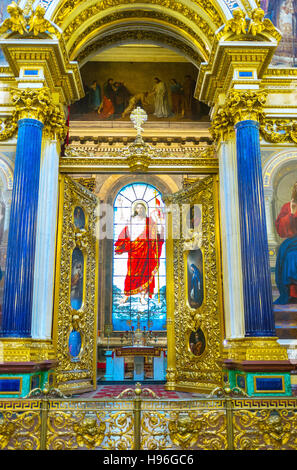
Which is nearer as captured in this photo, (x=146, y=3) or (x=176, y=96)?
(x=146, y=3)

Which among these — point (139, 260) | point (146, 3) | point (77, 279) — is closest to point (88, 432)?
point (77, 279)

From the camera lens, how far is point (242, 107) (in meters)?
8.25

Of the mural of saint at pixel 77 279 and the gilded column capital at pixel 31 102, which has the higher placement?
the gilded column capital at pixel 31 102

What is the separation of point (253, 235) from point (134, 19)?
5.90 metres

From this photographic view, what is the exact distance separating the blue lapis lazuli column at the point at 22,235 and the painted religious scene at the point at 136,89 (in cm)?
762

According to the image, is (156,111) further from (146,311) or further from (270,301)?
(270,301)

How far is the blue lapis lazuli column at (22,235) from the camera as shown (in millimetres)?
7281

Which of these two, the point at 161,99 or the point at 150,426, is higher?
the point at 161,99

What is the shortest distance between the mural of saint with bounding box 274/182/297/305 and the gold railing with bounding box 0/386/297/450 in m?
3.41

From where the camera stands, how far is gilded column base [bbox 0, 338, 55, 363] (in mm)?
6930

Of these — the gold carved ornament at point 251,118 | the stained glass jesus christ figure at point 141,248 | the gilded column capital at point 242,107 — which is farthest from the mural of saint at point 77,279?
the stained glass jesus christ figure at point 141,248

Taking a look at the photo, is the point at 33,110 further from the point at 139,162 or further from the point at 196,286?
the point at 196,286

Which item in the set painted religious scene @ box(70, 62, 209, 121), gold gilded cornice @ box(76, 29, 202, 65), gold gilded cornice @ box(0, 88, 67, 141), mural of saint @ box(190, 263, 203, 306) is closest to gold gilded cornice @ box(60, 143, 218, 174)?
gold gilded cornice @ box(0, 88, 67, 141)

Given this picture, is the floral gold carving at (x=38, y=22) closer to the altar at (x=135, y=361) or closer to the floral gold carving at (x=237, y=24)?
the floral gold carving at (x=237, y=24)
